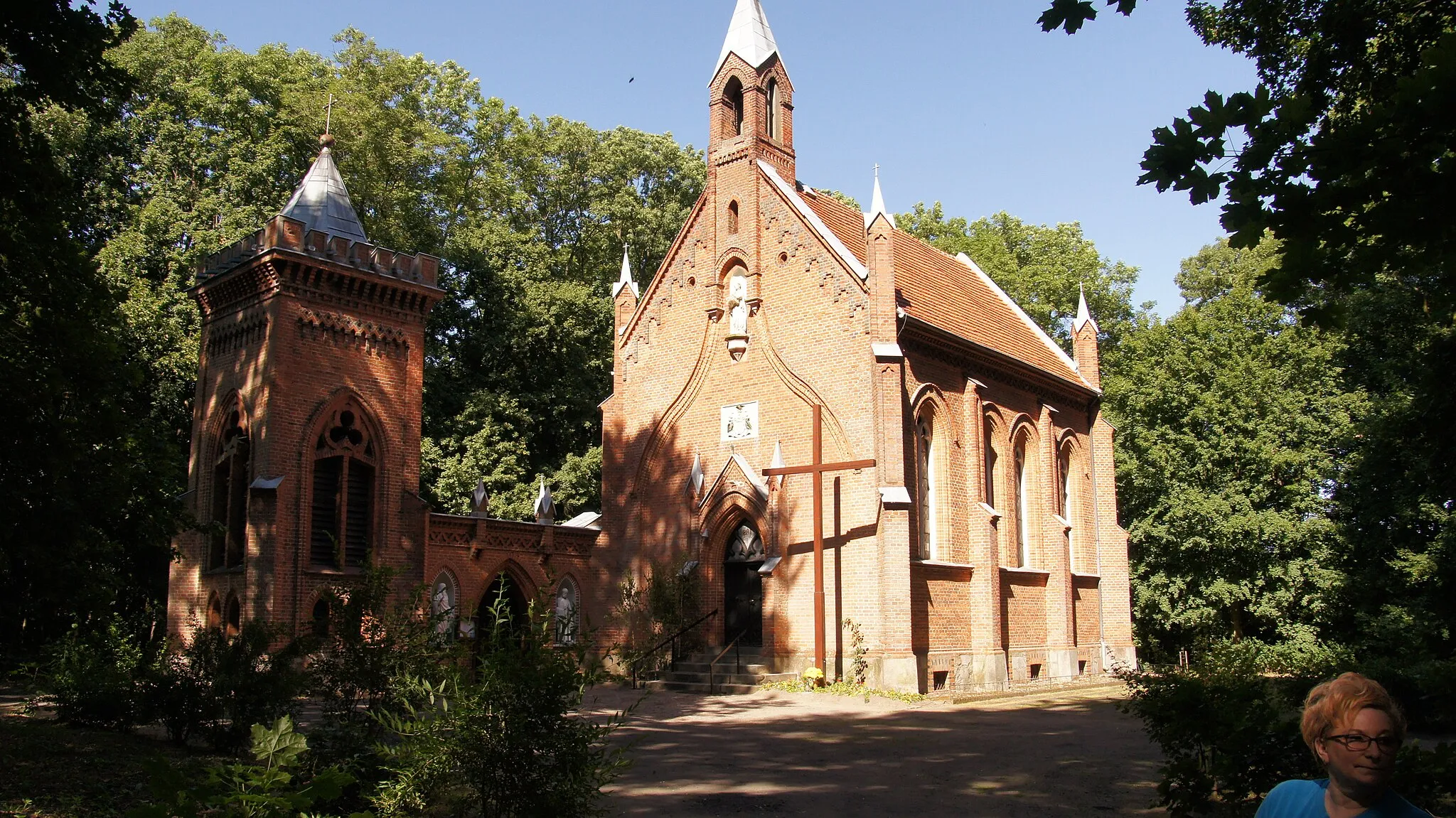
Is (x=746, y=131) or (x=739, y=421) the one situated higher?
(x=746, y=131)

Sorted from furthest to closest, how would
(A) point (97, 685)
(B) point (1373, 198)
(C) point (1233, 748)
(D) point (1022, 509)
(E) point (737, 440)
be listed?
1. (D) point (1022, 509)
2. (E) point (737, 440)
3. (A) point (97, 685)
4. (C) point (1233, 748)
5. (B) point (1373, 198)

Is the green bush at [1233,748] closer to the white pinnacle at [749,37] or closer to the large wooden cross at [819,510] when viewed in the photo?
the large wooden cross at [819,510]

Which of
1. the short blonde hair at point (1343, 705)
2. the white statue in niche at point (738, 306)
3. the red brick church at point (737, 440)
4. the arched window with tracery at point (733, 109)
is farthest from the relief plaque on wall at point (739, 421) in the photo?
the short blonde hair at point (1343, 705)

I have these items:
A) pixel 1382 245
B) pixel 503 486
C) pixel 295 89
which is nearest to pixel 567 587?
pixel 503 486

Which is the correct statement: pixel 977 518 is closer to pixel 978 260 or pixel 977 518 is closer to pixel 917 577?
pixel 917 577

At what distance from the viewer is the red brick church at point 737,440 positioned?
2148 cm

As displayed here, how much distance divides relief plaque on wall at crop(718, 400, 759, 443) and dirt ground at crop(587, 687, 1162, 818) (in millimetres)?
6574

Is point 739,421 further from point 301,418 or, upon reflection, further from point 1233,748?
point 1233,748

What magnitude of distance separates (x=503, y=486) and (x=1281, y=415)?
21364 millimetres

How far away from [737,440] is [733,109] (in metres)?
7.65

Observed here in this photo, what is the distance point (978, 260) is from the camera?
41.2 meters

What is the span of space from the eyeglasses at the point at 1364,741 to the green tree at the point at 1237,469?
25040 mm

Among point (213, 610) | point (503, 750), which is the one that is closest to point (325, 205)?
point (213, 610)

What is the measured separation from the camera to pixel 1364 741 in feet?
10.6
